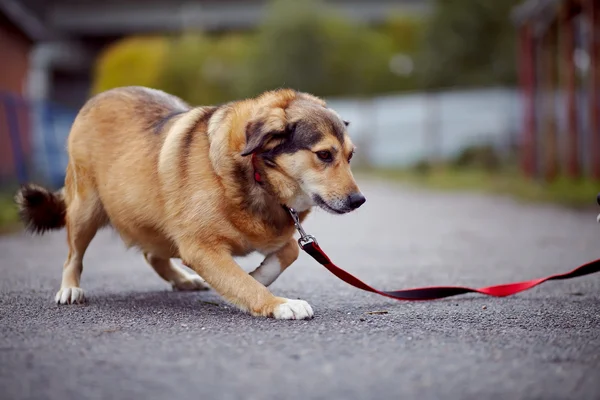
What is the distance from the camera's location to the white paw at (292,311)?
4.16 meters

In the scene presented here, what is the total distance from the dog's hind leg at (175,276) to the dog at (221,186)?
0.57 m

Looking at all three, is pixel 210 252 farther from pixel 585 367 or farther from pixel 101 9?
pixel 101 9

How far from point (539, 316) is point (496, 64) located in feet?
97.4

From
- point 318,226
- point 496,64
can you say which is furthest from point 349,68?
point 318,226

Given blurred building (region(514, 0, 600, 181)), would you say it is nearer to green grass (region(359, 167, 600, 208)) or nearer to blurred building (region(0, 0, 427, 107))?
green grass (region(359, 167, 600, 208))

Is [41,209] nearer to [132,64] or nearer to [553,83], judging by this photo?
[553,83]

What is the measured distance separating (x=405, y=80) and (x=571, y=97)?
2695 cm

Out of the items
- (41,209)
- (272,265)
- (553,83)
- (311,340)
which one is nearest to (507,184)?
(553,83)

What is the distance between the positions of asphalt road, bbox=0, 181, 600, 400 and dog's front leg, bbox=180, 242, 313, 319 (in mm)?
92

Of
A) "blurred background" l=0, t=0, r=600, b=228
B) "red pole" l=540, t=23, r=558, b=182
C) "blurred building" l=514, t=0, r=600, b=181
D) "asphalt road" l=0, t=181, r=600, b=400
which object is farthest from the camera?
"red pole" l=540, t=23, r=558, b=182

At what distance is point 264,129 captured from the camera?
4.48 metres

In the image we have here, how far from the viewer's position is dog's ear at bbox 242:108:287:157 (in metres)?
4.43

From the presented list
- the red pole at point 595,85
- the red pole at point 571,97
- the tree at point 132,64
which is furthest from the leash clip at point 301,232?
the tree at point 132,64

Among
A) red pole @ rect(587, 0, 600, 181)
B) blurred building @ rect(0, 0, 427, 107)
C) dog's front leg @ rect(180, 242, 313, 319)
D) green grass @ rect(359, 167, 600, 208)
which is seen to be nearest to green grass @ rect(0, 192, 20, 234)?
dog's front leg @ rect(180, 242, 313, 319)
